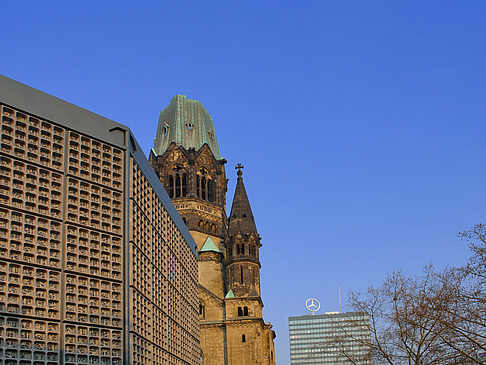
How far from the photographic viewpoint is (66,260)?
31.5 meters

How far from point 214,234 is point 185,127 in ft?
49.2

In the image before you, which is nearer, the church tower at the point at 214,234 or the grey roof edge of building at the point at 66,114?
the grey roof edge of building at the point at 66,114

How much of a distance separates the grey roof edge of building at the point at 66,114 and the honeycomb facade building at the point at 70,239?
0.19ft

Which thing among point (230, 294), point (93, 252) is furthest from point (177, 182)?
point (93, 252)

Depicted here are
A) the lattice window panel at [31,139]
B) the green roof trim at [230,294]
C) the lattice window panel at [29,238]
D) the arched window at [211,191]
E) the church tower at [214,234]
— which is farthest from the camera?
the arched window at [211,191]

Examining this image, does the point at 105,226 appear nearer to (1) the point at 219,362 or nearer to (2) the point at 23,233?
(2) the point at 23,233

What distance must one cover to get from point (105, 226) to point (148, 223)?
19.9 ft

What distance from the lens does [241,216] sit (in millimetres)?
76312

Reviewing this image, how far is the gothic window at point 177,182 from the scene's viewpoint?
259 feet

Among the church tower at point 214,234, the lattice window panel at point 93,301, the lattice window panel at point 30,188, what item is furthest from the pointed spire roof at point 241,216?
the lattice window panel at point 30,188

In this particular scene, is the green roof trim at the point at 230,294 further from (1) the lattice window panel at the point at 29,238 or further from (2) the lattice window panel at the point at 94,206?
(1) the lattice window panel at the point at 29,238

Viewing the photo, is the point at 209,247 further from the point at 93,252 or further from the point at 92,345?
the point at 92,345

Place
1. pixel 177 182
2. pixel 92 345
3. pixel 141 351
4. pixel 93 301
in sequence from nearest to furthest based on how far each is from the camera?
pixel 92 345, pixel 93 301, pixel 141 351, pixel 177 182

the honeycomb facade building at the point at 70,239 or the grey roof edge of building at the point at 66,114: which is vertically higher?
the grey roof edge of building at the point at 66,114
